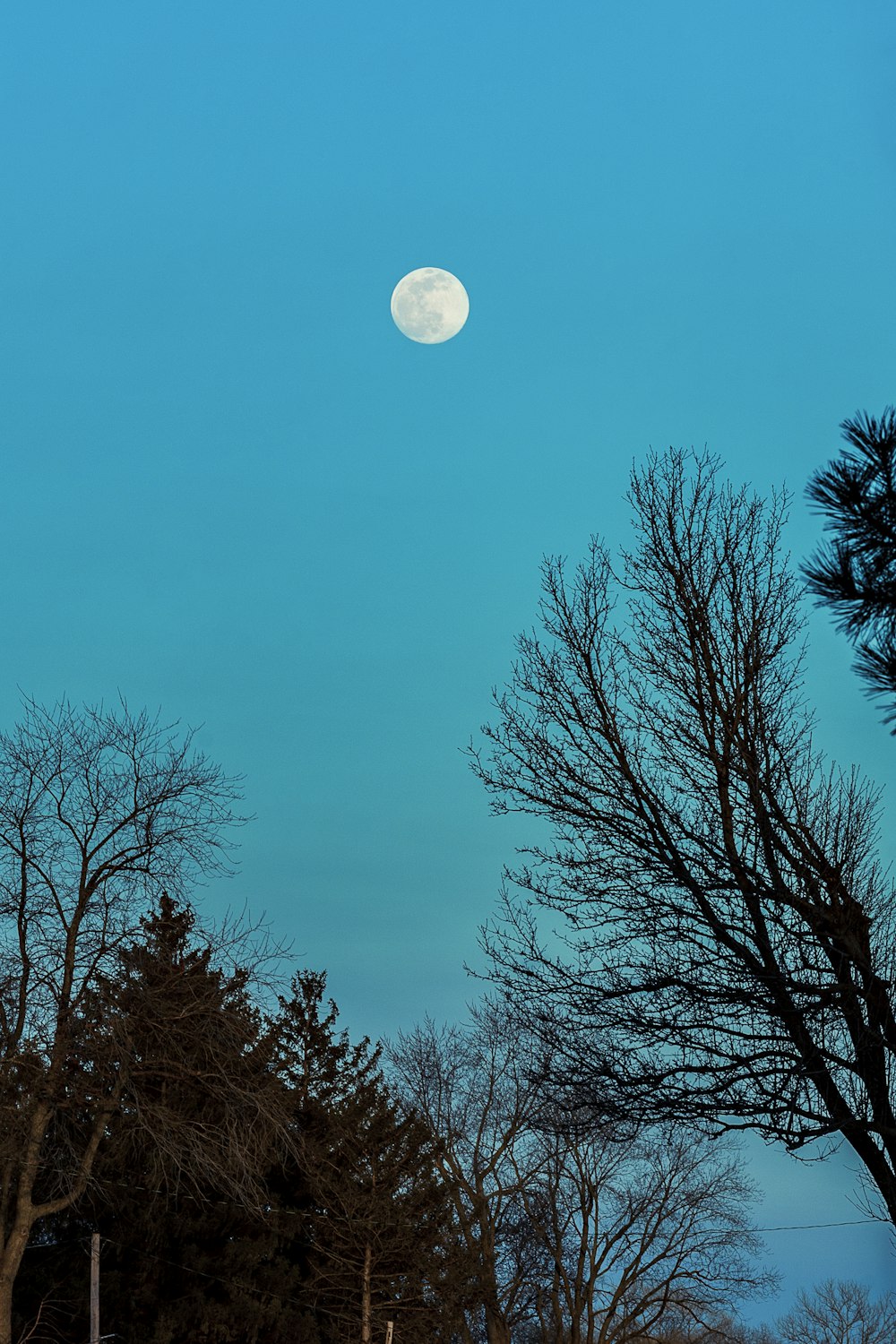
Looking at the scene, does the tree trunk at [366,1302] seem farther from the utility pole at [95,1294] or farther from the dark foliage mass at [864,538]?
the dark foliage mass at [864,538]

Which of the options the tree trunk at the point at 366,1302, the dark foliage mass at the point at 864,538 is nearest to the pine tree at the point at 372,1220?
the tree trunk at the point at 366,1302

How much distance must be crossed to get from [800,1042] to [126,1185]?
22.8 metres

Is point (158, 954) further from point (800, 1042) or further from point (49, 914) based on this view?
point (800, 1042)

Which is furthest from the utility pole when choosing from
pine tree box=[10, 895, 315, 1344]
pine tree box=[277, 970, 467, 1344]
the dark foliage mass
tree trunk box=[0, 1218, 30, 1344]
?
the dark foliage mass

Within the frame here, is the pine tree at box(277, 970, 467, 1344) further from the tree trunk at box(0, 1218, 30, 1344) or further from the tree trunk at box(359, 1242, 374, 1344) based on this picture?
the tree trunk at box(0, 1218, 30, 1344)

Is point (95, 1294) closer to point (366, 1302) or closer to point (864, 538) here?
point (366, 1302)

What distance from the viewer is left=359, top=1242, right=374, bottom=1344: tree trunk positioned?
31.3 metres

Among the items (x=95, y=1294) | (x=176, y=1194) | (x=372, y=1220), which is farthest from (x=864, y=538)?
(x=372, y=1220)

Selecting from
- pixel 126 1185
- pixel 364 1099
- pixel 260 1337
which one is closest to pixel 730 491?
pixel 126 1185

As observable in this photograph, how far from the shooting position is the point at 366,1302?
31797 millimetres

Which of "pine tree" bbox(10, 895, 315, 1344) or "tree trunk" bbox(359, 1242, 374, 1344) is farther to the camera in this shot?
"tree trunk" bbox(359, 1242, 374, 1344)

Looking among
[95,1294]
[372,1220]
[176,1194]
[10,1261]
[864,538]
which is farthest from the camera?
[372,1220]

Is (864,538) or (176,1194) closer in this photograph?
(864,538)

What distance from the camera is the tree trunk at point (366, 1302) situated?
103ft
